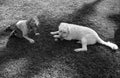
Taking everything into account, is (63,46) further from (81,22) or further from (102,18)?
(102,18)

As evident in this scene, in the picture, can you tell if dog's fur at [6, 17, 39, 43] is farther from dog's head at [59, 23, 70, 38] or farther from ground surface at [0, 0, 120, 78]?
dog's head at [59, 23, 70, 38]

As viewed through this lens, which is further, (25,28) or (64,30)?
(25,28)

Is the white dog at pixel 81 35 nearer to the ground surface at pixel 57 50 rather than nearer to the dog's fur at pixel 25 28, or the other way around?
the ground surface at pixel 57 50

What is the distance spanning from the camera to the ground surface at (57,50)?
4305mm

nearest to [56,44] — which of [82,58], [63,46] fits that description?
[63,46]

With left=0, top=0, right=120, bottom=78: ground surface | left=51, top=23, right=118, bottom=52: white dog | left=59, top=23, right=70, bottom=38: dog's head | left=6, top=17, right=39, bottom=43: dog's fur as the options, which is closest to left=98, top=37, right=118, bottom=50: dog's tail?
left=51, top=23, right=118, bottom=52: white dog

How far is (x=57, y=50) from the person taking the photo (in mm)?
4859

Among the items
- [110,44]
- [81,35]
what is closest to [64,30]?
[81,35]

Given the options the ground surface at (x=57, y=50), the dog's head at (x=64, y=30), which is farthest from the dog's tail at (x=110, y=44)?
the dog's head at (x=64, y=30)

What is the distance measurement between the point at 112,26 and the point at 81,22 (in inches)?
42.9

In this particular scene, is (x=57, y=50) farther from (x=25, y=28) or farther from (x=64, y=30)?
(x=25, y=28)

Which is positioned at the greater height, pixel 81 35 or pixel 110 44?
pixel 81 35

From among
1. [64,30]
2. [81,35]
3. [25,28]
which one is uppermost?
[25,28]

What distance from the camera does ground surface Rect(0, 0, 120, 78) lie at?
4.30 metres
